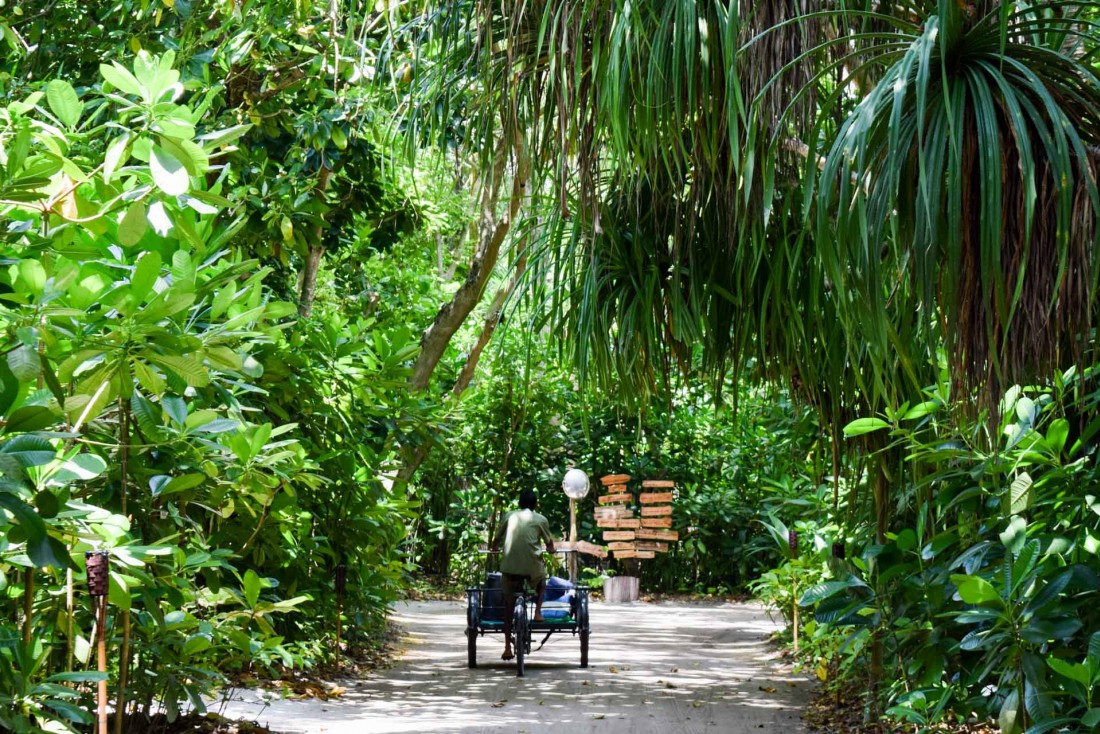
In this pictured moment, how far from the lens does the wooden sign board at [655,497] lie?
15.6 m

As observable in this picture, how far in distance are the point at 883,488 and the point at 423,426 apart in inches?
117

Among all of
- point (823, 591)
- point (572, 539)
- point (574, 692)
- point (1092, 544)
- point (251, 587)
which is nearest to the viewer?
point (1092, 544)

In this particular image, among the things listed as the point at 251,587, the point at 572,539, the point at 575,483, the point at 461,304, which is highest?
the point at 461,304

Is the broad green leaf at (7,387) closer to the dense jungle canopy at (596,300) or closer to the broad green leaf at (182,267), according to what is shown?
the dense jungle canopy at (596,300)

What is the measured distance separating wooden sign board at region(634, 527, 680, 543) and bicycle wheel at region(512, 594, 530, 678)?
24.1 ft

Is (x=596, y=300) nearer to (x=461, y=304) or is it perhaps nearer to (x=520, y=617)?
(x=520, y=617)

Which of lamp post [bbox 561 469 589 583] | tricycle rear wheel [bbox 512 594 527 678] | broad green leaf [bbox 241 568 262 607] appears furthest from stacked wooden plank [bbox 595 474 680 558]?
broad green leaf [bbox 241 568 262 607]

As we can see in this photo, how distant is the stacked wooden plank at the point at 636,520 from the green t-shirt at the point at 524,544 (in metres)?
7.29

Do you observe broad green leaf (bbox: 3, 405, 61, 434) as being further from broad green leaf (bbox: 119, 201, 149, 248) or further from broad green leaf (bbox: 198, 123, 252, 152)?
broad green leaf (bbox: 198, 123, 252, 152)

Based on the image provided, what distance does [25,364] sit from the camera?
84.9 inches

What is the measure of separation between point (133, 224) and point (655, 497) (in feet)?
45.1

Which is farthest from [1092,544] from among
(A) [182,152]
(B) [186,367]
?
(A) [182,152]

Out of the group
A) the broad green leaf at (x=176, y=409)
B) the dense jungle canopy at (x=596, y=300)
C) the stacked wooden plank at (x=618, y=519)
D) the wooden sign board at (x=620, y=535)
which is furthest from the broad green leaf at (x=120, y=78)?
the wooden sign board at (x=620, y=535)

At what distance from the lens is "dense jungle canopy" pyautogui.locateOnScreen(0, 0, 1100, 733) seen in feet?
7.22
